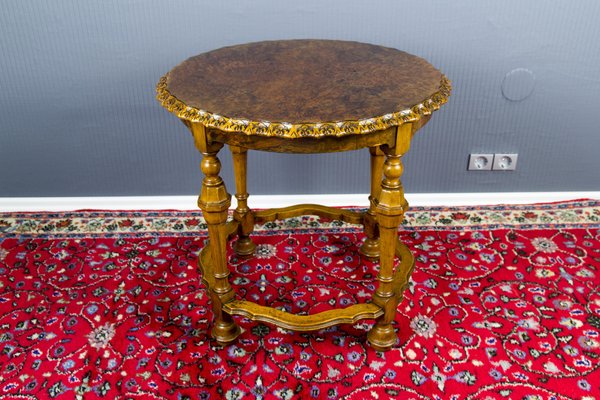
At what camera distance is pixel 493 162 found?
2777 millimetres

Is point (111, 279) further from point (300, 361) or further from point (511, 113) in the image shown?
point (511, 113)

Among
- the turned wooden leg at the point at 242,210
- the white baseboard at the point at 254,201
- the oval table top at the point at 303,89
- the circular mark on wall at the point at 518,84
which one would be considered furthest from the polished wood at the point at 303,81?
the white baseboard at the point at 254,201

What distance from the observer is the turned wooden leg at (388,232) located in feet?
5.50

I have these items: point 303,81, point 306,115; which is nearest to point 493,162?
point 303,81

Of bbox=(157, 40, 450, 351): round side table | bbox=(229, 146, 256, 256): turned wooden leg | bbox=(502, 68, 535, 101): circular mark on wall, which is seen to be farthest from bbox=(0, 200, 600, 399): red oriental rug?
bbox=(502, 68, 535, 101): circular mark on wall

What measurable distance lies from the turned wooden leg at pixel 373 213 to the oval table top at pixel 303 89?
15.2 inches

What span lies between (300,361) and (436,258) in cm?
85

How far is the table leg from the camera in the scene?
1.73m

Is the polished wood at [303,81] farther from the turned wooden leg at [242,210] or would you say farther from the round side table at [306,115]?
the turned wooden leg at [242,210]

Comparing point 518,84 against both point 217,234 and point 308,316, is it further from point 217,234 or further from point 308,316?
point 217,234

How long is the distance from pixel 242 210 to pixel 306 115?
0.91 metres

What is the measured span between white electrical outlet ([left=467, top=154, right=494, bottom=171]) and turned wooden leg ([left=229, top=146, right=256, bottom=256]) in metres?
1.11

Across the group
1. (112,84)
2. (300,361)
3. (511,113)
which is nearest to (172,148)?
(112,84)

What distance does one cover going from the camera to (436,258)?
8.16 feet
